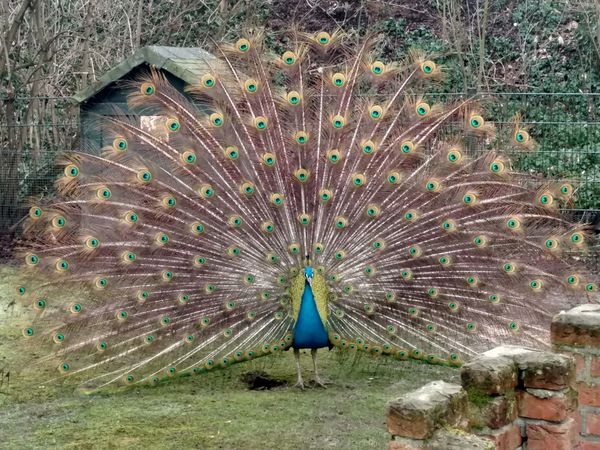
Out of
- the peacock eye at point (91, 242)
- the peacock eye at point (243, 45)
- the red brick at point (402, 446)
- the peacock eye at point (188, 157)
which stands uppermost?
the peacock eye at point (243, 45)

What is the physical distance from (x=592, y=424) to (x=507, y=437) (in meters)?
0.48

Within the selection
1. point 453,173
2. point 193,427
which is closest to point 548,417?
point 193,427

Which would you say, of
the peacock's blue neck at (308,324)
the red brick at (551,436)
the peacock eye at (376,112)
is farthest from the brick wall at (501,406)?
the peacock eye at (376,112)

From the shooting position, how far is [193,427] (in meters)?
5.95

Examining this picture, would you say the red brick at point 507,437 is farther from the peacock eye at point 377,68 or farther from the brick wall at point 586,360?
the peacock eye at point 377,68

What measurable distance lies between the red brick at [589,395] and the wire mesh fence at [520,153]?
7.62 m

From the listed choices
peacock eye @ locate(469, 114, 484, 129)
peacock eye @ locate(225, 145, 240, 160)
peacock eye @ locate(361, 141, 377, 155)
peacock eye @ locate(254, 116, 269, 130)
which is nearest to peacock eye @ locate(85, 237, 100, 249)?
peacock eye @ locate(225, 145, 240, 160)

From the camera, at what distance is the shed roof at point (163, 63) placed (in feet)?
35.1

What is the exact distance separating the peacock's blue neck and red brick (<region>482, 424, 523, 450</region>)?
148 inches

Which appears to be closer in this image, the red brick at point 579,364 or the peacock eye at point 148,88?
the red brick at point 579,364

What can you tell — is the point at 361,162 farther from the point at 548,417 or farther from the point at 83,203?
the point at 548,417

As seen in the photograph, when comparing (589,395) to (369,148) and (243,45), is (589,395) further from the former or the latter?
(243,45)

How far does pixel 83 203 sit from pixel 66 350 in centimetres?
100

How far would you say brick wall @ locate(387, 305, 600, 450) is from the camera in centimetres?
266
